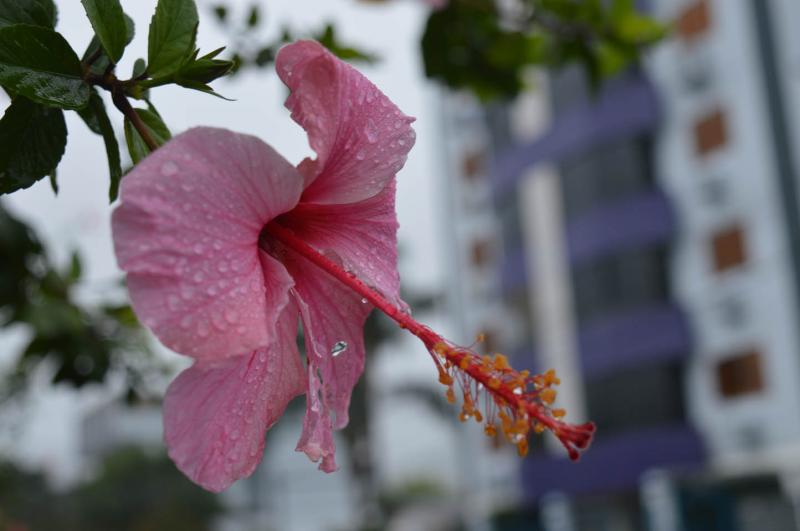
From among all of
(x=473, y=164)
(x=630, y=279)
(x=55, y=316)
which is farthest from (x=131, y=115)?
(x=473, y=164)

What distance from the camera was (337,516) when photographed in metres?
30.2

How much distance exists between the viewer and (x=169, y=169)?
0.46m

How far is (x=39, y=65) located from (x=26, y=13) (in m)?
0.06

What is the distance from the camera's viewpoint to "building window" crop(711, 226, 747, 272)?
1144cm

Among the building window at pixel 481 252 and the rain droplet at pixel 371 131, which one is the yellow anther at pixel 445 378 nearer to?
the rain droplet at pixel 371 131

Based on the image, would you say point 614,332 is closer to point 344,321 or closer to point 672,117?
point 672,117

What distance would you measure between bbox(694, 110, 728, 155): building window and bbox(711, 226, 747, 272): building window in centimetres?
106

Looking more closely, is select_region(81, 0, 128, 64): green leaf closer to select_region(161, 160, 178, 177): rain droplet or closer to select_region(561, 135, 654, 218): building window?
select_region(161, 160, 178, 177): rain droplet

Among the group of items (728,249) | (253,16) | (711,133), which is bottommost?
(253,16)

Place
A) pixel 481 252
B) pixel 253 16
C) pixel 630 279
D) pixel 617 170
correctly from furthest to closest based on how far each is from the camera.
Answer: pixel 481 252, pixel 617 170, pixel 630 279, pixel 253 16

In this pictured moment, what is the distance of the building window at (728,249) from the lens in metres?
11.4

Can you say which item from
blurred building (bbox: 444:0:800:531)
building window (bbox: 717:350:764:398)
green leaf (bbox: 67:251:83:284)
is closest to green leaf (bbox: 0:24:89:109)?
green leaf (bbox: 67:251:83:284)

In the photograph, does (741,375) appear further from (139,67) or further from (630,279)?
(139,67)

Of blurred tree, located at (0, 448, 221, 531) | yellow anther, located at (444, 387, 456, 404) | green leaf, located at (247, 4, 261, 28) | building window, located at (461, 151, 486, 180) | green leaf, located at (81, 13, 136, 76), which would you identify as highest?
building window, located at (461, 151, 486, 180)
